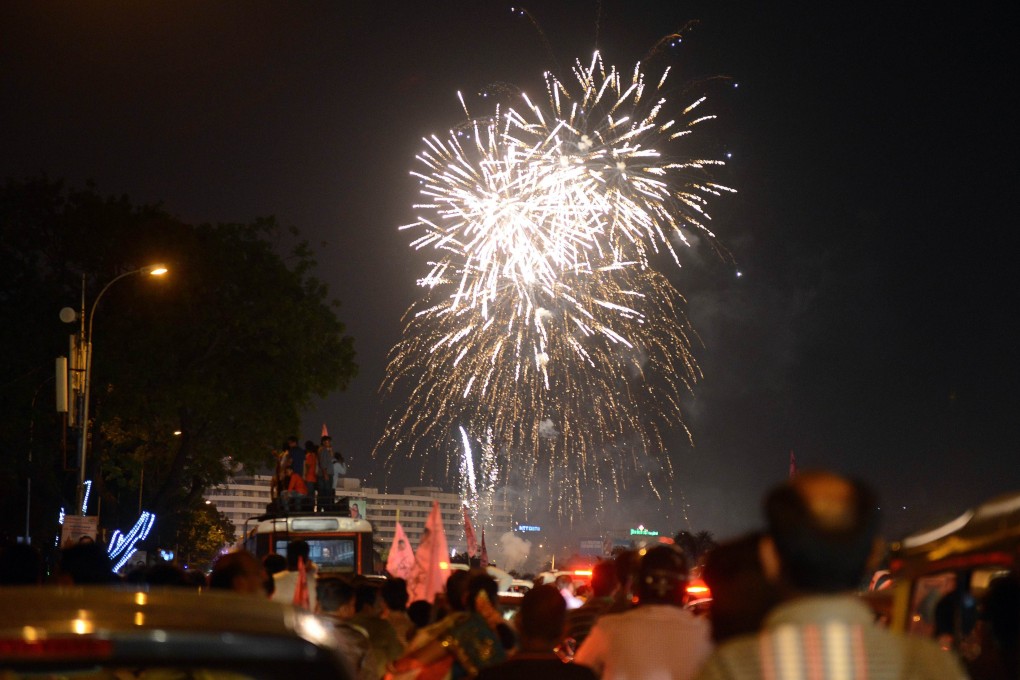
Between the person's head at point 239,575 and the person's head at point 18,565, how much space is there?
153 centimetres

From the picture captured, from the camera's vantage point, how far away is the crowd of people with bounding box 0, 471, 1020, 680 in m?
2.45

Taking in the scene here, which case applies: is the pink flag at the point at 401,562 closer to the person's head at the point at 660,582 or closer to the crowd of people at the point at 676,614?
the crowd of people at the point at 676,614

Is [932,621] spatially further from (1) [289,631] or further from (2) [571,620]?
(2) [571,620]

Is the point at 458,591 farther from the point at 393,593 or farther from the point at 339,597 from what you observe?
the point at 393,593

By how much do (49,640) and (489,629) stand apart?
3824 millimetres

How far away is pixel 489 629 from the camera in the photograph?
21.3 feet

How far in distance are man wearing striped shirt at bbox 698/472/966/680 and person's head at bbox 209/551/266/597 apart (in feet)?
12.9

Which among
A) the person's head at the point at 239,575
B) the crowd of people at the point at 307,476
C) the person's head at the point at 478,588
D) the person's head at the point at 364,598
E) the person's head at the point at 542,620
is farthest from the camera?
the crowd of people at the point at 307,476

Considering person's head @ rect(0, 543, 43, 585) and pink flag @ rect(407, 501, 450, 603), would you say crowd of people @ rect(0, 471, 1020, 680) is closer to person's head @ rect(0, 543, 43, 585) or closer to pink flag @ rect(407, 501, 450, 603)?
person's head @ rect(0, 543, 43, 585)

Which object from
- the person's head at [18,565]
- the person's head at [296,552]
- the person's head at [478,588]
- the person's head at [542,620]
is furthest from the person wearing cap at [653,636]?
the person's head at [296,552]

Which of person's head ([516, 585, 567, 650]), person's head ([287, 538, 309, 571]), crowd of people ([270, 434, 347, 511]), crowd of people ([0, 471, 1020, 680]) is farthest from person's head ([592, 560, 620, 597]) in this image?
crowd of people ([270, 434, 347, 511])

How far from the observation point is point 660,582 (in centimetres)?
504

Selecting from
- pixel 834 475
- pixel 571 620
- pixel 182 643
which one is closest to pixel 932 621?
pixel 834 475

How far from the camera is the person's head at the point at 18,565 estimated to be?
7199 mm
